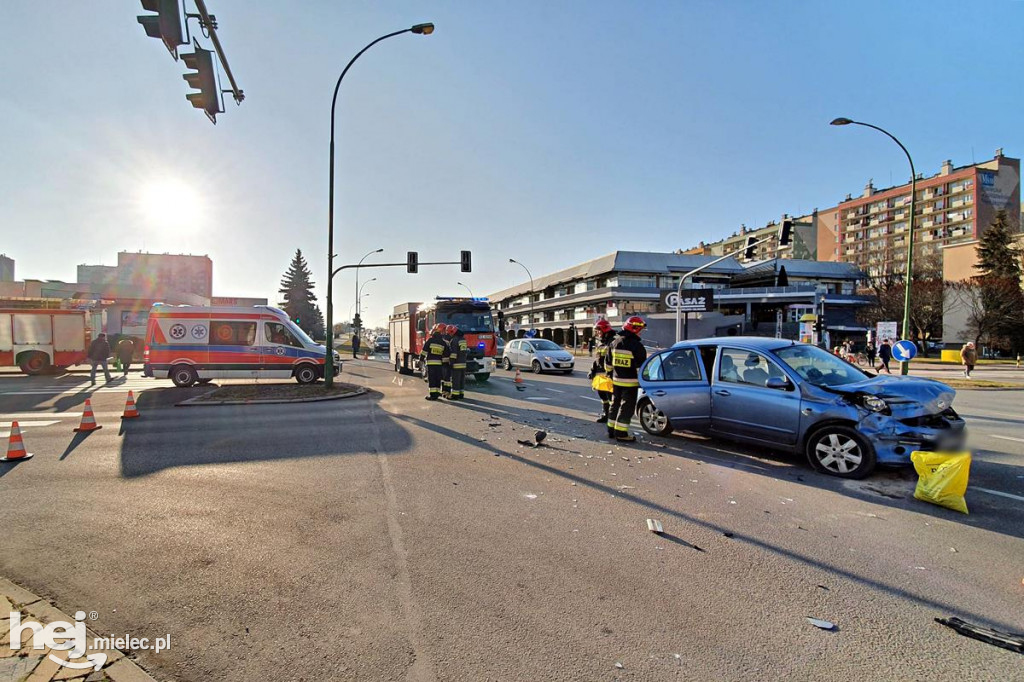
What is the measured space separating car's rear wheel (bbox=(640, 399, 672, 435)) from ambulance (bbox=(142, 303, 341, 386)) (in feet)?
39.7

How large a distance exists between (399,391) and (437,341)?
327 centimetres

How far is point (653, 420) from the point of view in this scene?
27.5 feet

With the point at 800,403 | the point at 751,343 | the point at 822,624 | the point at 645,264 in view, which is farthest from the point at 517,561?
the point at 645,264

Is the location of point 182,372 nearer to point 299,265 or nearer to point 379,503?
point 379,503

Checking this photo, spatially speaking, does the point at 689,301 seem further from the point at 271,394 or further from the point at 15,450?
the point at 15,450

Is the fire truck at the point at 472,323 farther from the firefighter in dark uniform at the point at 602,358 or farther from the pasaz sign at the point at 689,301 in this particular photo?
the pasaz sign at the point at 689,301

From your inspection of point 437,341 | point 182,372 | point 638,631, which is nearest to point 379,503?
point 638,631

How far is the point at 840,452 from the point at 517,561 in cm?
434

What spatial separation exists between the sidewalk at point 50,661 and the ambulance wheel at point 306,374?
45.9 ft

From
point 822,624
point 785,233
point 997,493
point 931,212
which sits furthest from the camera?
point 931,212

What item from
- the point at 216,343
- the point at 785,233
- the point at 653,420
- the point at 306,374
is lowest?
the point at 653,420

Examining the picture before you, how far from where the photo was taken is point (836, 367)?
6738 mm

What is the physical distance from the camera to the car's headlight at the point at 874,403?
222 inches

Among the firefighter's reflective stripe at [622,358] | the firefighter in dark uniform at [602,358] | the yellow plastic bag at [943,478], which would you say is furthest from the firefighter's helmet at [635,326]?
the yellow plastic bag at [943,478]
